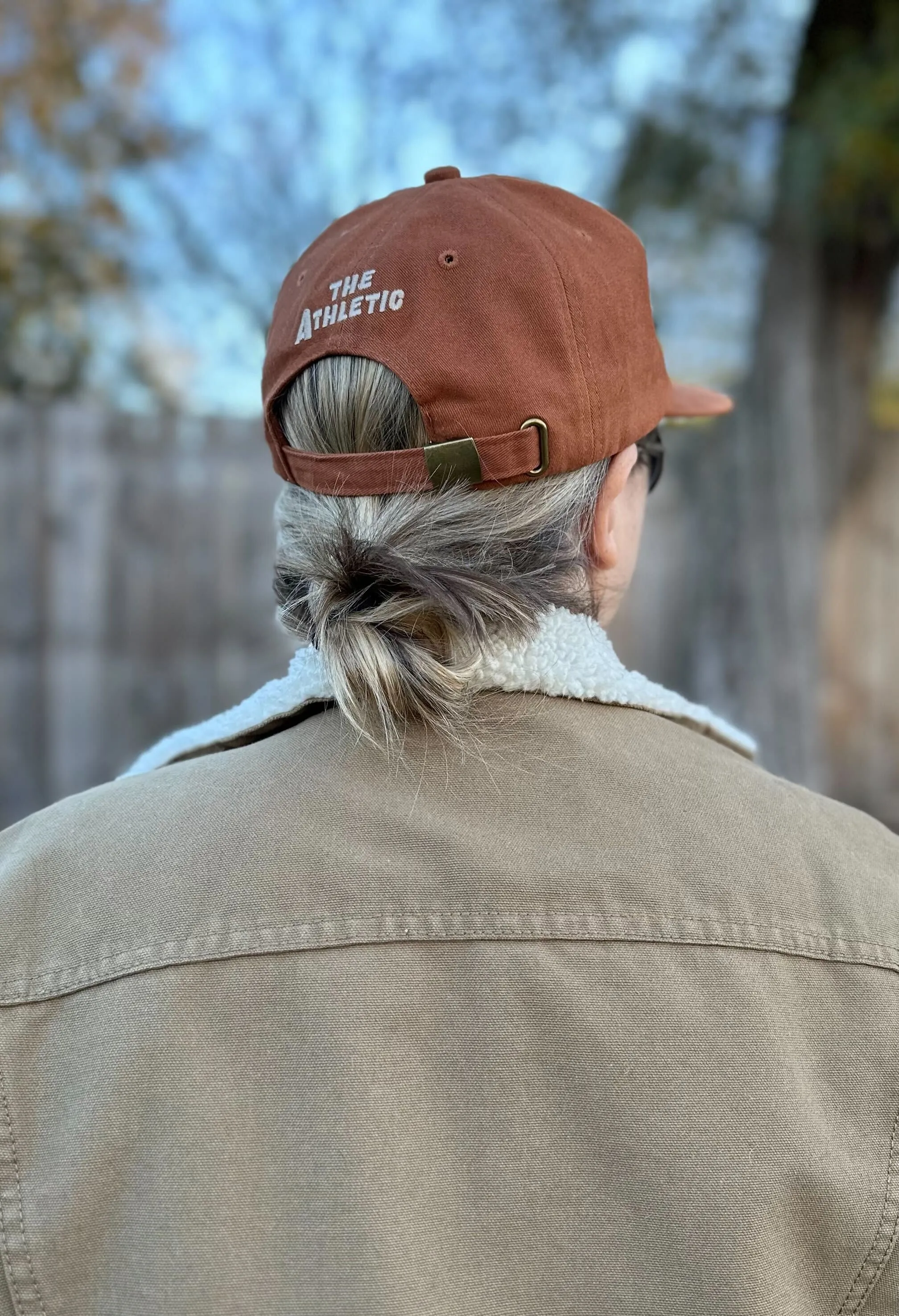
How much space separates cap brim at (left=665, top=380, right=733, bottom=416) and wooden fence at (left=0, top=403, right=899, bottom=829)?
9.26ft

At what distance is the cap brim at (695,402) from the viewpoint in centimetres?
156

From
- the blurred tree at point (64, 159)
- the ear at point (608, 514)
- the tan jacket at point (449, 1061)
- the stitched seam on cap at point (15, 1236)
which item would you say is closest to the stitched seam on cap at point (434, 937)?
the tan jacket at point (449, 1061)

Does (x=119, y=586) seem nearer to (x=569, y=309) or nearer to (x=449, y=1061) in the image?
(x=569, y=309)

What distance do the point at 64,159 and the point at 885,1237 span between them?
4.95m

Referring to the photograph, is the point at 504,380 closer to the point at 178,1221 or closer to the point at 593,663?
the point at 593,663

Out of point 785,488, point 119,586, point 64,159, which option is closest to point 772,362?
point 785,488

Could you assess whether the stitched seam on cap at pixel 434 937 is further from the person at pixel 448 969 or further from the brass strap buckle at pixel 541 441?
the brass strap buckle at pixel 541 441

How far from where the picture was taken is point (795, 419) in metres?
4.48

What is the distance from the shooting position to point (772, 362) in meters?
4.47

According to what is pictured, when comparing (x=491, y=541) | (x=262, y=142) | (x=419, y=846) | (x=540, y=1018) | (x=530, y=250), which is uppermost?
(x=262, y=142)

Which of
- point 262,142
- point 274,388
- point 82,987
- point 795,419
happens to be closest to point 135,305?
point 262,142

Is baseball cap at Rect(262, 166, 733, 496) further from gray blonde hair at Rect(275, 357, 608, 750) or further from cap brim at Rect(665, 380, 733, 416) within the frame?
cap brim at Rect(665, 380, 733, 416)

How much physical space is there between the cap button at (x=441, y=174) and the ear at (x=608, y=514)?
0.41 m

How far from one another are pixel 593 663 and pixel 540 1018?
1.23 ft
